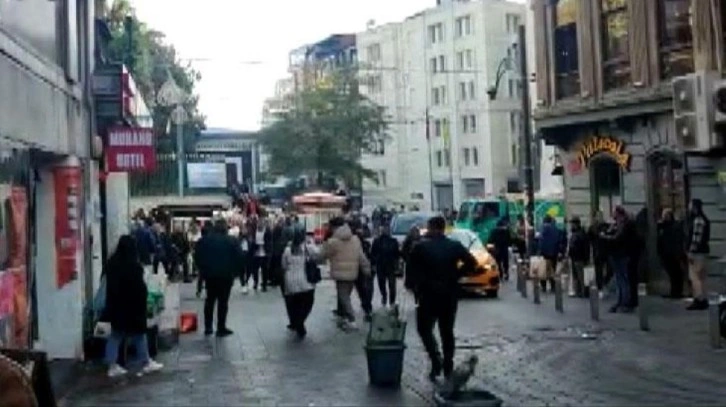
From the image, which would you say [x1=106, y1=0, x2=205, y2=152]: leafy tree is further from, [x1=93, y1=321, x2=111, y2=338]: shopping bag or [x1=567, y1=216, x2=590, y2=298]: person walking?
[x1=93, y1=321, x2=111, y2=338]: shopping bag

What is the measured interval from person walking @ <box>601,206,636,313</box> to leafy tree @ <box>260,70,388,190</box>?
5441 cm

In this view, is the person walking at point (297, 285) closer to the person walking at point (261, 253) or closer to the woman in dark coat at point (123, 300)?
the woman in dark coat at point (123, 300)

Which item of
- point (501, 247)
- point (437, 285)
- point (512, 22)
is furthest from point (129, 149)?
point (512, 22)

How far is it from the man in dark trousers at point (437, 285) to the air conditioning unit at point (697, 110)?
10020 millimetres

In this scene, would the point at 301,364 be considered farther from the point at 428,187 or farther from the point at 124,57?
the point at 428,187

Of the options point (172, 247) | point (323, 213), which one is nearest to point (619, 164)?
point (172, 247)

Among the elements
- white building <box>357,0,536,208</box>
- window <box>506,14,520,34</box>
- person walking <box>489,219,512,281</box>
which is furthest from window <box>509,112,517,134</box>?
person walking <box>489,219,512,281</box>

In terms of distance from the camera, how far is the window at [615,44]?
26156 mm

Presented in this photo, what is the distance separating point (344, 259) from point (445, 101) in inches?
2705

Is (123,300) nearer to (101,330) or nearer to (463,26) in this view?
(101,330)

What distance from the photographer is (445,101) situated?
87062 mm

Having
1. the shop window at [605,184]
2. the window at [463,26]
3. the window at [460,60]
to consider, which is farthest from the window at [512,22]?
the shop window at [605,184]

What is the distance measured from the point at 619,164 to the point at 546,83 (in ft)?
12.7

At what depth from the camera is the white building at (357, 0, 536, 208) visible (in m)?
81.8
